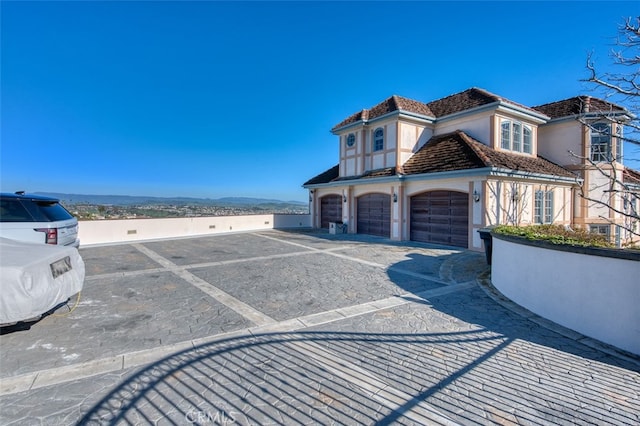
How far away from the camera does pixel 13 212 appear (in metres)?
6.00

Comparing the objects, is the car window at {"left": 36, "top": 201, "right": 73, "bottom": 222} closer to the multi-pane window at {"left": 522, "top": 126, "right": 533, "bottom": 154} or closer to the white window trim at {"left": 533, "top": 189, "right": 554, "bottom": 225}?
the white window trim at {"left": 533, "top": 189, "right": 554, "bottom": 225}

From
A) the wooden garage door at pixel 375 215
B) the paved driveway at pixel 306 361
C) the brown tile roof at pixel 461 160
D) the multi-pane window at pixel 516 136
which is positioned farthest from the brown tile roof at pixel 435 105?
the paved driveway at pixel 306 361

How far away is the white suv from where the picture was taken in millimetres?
5895

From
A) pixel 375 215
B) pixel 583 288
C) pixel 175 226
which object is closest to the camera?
pixel 583 288

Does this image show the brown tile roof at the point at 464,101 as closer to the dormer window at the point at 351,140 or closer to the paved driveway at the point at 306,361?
the dormer window at the point at 351,140

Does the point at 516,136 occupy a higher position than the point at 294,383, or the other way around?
the point at 516,136

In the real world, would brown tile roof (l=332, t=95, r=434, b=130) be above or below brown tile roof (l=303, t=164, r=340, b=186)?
above

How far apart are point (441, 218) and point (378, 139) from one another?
586cm

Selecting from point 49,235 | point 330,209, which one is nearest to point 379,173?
point 330,209

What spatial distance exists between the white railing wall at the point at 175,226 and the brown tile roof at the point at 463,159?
9761mm

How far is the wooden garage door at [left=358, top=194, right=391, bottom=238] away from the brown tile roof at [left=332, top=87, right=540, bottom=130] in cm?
449

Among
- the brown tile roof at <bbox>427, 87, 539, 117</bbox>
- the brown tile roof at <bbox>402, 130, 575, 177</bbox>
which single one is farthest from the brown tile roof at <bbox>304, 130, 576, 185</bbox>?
the brown tile roof at <bbox>427, 87, 539, 117</bbox>

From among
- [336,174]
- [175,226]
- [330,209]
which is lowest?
[175,226]

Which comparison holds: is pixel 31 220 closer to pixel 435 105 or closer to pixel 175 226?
pixel 175 226
